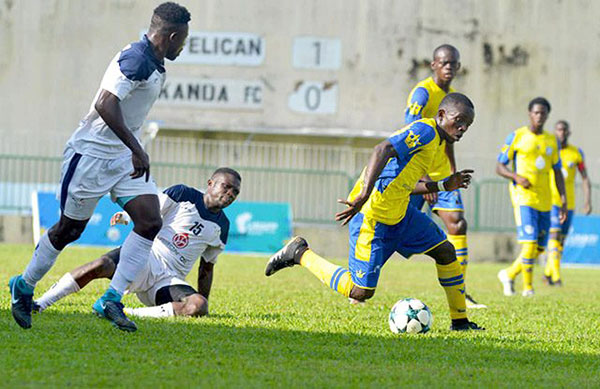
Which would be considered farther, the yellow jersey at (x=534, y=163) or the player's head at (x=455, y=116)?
the yellow jersey at (x=534, y=163)

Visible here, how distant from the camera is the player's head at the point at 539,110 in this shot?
1312 cm

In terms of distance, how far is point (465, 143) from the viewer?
94.9 ft

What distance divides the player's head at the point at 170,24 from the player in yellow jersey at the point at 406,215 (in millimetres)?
1668

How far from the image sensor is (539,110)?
13180 mm

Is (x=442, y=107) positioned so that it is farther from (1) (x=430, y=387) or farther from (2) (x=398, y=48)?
(2) (x=398, y=48)

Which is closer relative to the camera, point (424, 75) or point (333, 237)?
point (333, 237)

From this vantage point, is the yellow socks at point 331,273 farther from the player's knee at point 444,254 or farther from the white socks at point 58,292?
the white socks at point 58,292

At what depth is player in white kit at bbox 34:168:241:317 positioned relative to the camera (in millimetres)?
8320

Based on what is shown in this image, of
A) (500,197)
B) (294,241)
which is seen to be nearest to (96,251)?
(500,197)

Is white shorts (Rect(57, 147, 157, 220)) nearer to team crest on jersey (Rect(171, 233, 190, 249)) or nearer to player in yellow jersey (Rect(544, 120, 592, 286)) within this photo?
team crest on jersey (Rect(171, 233, 190, 249))

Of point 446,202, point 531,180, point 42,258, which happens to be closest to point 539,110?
point 531,180

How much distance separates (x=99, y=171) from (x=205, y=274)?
1887mm

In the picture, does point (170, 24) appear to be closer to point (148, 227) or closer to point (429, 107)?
point (148, 227)

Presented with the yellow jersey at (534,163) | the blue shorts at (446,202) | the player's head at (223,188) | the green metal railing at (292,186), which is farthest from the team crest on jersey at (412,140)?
the green metal railing at (292,186)
